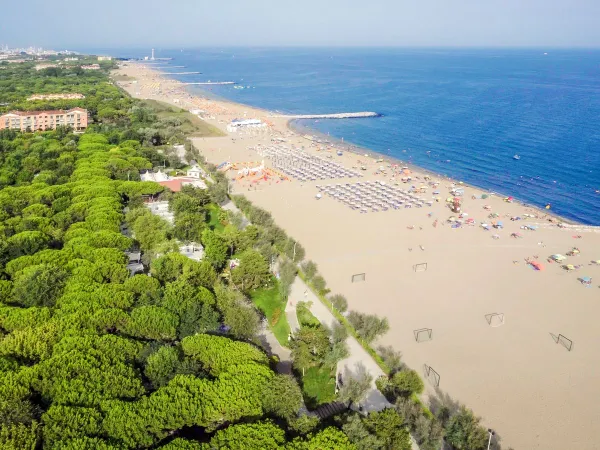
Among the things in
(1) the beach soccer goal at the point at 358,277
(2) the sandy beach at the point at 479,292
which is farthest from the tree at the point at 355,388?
(1) the beach soccer goal at the point at 358,277

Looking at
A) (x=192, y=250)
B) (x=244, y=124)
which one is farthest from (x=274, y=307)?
(x=244, y=124)

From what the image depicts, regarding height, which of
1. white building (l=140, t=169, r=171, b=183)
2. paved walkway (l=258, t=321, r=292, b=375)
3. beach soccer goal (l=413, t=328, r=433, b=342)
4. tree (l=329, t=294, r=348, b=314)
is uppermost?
white building (l=140, t=169, r=171, b=183)

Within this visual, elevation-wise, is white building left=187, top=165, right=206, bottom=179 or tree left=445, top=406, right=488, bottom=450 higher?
white building left=187, top=165, right=206, bottom=179

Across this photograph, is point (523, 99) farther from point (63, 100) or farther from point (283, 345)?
point (283, 345)

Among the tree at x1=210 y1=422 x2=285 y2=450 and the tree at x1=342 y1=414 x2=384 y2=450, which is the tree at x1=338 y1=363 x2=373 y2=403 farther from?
the tree at x1=210 y1=422 x2=285 y2=450

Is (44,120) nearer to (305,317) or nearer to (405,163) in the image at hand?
(405,163)

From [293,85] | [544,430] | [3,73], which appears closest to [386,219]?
[544,430]

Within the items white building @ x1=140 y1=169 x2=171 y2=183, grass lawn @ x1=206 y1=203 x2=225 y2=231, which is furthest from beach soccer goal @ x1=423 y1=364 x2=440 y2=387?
white building @ x1=140 y1=169 x2=171 y2=183
